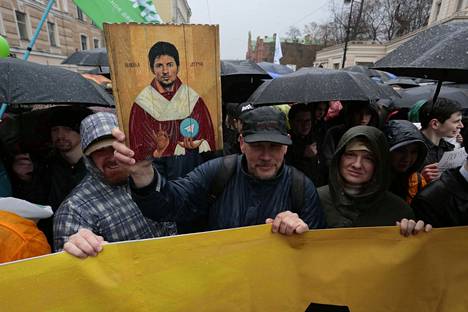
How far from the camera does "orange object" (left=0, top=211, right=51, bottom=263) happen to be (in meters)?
1.24

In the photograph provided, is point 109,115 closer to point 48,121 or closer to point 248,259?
point 248,259

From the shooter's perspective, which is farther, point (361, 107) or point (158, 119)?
point (361, 107)

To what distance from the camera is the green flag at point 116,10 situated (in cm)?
203

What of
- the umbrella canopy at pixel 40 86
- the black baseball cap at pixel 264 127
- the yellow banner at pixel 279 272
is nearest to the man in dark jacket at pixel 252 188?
the black baseball cap at pixel 264 127

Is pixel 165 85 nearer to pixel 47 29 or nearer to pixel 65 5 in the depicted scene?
pixel 47 29

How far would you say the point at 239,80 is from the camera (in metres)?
4.79

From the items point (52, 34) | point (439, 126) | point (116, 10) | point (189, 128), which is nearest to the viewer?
point (189, 128)

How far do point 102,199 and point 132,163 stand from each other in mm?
452

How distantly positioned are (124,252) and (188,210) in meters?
0.46

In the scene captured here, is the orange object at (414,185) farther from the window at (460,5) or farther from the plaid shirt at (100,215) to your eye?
the window at (460,5)

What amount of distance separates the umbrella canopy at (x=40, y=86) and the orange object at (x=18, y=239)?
88 centimetres

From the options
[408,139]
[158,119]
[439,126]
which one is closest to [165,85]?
[158,119]

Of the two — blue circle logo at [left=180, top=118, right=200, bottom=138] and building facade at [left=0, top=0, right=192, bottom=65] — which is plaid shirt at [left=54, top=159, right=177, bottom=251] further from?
building facade at [left=0, top=0, right=192, bottom=65]

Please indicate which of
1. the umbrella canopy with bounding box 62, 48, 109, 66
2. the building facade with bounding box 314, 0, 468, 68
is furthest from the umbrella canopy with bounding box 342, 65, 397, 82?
the building facade with bounding box 314, 0, 468, 68
